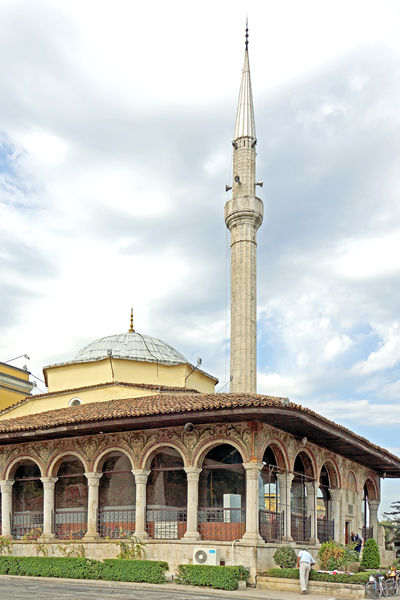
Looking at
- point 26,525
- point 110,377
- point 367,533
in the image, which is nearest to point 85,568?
point 26,525

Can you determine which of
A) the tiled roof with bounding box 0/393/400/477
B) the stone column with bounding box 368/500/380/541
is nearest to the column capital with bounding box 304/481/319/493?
the tiled roof with bounding box 0/393/400/477

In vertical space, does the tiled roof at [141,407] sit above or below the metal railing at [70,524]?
above

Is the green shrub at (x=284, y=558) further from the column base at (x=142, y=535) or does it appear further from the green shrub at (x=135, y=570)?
the column base at (x=142, y=535)

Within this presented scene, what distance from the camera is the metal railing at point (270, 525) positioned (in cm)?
1808

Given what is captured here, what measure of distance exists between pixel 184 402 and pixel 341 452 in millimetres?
7797

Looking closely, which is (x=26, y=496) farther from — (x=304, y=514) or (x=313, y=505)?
(x=313, y=505)

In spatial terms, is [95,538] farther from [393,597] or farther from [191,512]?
[393,597]

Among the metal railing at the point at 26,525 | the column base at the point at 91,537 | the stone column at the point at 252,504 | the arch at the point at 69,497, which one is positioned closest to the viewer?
the stone column at the point at 252,504

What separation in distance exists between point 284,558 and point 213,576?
233cm

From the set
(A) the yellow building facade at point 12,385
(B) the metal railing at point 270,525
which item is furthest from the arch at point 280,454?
(A) the yellow building facade at point 12,385

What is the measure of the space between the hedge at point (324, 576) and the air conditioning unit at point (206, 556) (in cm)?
133

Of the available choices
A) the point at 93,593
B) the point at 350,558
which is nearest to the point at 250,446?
the point at 350,558

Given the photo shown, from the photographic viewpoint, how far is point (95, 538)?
768 inches

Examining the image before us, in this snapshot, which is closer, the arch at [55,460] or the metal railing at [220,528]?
the metal railing at [220,528]
